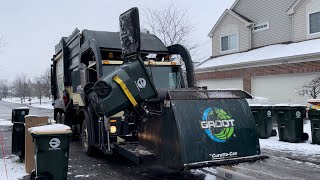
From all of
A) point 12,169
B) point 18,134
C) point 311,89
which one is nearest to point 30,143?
point 12,169

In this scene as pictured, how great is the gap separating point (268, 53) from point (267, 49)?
972 millimetres

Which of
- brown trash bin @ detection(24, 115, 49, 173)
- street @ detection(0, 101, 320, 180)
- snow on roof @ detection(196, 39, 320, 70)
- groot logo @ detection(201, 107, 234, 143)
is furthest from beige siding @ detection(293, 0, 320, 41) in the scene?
brown trash bin @ detection(24, 115, 49, 173)

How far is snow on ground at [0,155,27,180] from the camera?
6.79 meters

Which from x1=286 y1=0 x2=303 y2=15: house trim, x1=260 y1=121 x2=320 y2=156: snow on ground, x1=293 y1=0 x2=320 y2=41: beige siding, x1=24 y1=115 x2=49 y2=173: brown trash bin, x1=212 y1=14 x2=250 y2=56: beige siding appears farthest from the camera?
x1=212 y1=14 x2=250 y2=56: beige siding

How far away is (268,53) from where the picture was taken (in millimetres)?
19969

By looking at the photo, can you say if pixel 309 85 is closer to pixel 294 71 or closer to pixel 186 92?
pixel 294 71

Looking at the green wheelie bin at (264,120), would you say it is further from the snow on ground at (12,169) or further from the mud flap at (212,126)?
the snow on ground at (12,169)

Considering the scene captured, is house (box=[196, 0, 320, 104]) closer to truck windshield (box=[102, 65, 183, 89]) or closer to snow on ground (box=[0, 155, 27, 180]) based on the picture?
truck windshield (box=[102, 65, 183, 89])

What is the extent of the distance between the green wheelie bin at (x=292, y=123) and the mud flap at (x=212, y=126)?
5.34 m

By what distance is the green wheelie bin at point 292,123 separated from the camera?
10688 mm

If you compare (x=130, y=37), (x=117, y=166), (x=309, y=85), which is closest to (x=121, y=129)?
(x=117, y=166)

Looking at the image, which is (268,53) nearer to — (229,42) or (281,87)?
(281,87)

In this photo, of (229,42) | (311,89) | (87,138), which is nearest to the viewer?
(87,138)

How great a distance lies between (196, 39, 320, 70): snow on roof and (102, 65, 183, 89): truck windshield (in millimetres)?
10446
